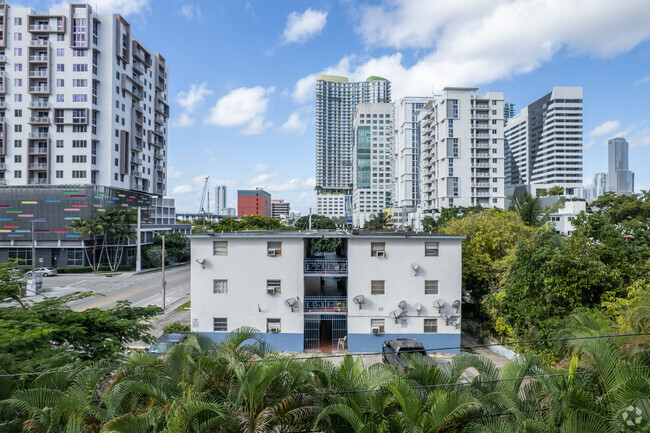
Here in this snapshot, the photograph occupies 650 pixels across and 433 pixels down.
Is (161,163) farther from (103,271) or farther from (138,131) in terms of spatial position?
(103,271)

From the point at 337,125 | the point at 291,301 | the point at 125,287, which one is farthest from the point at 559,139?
the point at 125,287

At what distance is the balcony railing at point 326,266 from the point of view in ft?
61.4

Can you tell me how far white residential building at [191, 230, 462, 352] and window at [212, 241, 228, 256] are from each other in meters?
0.05

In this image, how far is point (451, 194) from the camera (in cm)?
6962

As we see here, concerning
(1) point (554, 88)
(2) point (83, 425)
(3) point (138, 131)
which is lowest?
(2) point (83, 425)

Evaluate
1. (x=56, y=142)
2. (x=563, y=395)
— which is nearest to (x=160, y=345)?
(x=563, y=395)

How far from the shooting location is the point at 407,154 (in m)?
114

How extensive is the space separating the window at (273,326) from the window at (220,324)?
2.35 meters

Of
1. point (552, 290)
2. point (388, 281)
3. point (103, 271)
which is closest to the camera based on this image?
point (552, 290)

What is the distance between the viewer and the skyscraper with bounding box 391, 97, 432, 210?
111938mm

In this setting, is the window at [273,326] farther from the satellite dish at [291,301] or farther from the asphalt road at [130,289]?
the asphalt road at [130,289]

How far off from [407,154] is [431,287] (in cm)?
10081

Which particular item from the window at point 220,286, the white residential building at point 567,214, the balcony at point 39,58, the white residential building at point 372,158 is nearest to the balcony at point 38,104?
the balcony at point 39,58

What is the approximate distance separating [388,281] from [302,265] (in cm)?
489
